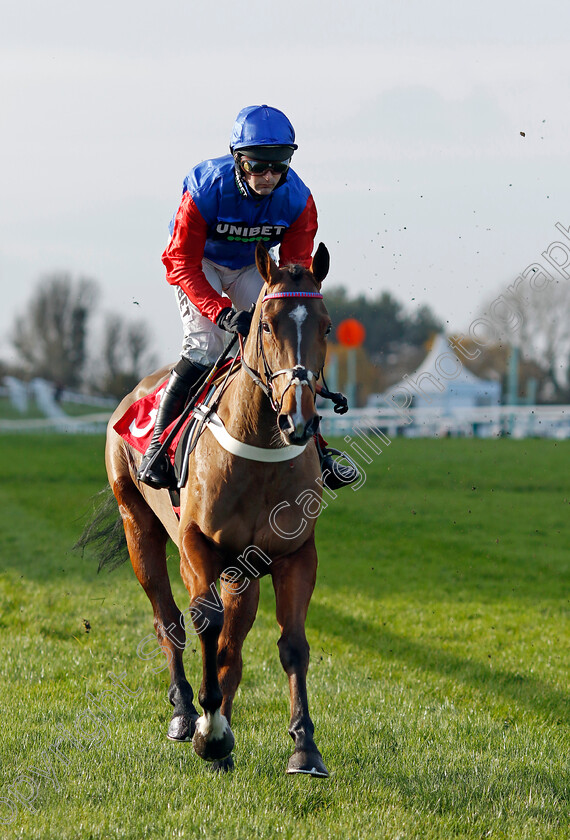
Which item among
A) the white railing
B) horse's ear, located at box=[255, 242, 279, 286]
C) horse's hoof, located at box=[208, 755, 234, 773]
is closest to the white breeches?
horse's ear, located at box=[255, 242, 279, 286]

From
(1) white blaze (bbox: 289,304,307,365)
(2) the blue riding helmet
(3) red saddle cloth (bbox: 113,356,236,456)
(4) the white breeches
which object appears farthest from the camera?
(3) red saddle cloth (bbox: 113,356,236,456)

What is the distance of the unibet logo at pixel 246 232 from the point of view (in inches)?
179

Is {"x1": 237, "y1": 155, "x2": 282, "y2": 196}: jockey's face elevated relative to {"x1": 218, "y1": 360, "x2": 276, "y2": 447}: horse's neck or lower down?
elevated

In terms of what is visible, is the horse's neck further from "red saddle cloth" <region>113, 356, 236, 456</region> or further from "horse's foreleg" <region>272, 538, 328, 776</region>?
"red saddle cloth" <region>113, 356, 236, 456</region>

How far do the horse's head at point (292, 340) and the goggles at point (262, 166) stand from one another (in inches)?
24.2

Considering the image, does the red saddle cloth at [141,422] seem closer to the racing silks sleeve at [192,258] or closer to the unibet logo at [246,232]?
the racing silks sleeve at [192,258]

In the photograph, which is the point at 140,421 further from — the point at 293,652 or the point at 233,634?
the point at 293,652

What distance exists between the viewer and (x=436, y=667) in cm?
666

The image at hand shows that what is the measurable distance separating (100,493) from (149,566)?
1.12 m

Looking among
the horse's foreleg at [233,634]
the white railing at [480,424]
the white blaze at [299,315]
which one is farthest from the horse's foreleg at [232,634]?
the white railing at [480,424]

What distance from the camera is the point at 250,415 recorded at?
398 cm

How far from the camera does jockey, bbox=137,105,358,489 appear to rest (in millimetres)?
4176

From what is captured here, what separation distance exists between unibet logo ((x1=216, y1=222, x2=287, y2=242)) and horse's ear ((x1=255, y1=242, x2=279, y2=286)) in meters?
0.81

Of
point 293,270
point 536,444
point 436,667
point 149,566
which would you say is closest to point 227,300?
point 293,270
